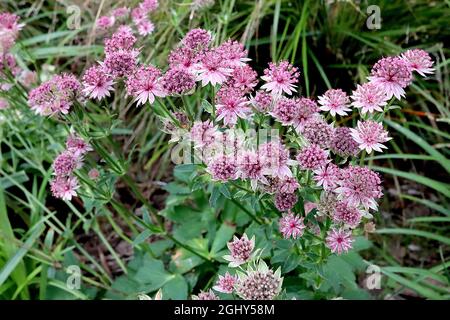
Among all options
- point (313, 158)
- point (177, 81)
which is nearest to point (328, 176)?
point (313, 158)

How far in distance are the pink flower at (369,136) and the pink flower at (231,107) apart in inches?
9.5

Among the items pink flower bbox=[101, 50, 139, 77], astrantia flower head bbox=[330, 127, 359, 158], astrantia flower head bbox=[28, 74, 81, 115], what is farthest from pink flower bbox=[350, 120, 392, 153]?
astrantia flower head bbox=[28, 74, 81, 115]

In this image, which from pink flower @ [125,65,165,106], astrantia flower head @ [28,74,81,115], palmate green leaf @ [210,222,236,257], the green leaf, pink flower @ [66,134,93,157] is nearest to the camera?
pink flower @ [125,65,165,106]

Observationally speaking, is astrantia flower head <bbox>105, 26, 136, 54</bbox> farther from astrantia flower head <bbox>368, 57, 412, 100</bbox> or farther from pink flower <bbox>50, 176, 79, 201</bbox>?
astrantia flower head <bbox>368, 57, 412, 100</bbox>

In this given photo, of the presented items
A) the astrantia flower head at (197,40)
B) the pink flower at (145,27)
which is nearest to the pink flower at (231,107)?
the astrantia flower head at (197,40)

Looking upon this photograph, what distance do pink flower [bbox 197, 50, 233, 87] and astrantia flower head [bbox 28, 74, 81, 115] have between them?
→ 1.08 ft

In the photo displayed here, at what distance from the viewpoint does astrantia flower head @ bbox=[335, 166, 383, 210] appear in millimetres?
1160

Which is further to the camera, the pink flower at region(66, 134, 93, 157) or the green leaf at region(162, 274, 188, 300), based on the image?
the green leaf at region(162, 274, 188, 300)

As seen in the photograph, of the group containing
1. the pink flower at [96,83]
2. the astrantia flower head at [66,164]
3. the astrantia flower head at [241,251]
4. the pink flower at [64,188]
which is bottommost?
the astrantia flower head at [241,251]

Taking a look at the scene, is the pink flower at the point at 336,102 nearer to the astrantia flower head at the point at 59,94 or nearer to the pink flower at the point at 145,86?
the pink flower at the point at 145,86

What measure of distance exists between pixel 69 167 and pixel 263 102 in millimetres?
518

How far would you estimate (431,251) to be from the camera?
7.05 feet

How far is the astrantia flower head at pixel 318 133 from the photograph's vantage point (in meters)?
1.21
